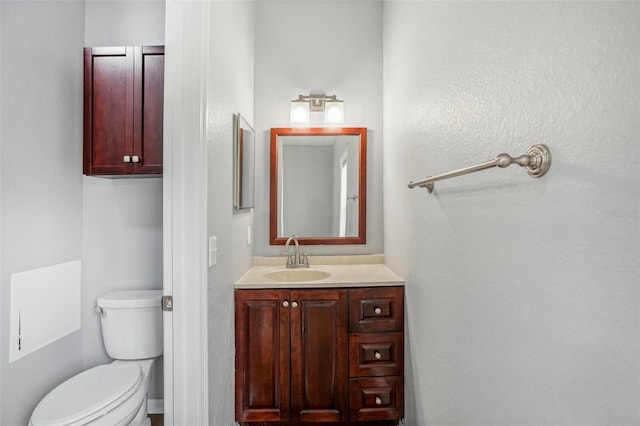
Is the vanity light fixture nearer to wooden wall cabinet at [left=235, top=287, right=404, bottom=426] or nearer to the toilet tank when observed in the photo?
wooden wall cabinet at [left=235, top=287, right=404, bottom=426]

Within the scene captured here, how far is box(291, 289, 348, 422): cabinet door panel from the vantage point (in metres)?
1.82

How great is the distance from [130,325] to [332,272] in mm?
1178

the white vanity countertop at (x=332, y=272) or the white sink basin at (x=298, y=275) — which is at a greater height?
the white vanity countertop at (x=332, y=272)

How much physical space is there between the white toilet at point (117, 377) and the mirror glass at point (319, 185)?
890 millimetres

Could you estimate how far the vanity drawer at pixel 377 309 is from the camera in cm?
183

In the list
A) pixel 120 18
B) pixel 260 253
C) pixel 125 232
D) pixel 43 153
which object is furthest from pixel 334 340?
pixel 120 18

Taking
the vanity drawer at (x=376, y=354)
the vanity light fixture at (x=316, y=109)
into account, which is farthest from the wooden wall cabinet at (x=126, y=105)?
the vanity drawer at (x=376, y=354)

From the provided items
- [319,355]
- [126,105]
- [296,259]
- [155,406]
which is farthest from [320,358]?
[126,105]

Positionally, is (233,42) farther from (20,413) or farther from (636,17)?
(20,413)

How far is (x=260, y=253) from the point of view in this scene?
2379 mm

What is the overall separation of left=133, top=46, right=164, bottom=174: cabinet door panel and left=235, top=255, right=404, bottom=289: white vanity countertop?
81 centimetres

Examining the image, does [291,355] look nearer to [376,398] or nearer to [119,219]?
[376,398]

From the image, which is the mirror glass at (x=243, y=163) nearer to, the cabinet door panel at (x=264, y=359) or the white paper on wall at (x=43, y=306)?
the cabinet door panel at (x=264, y=359)

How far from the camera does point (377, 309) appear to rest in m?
1.83
